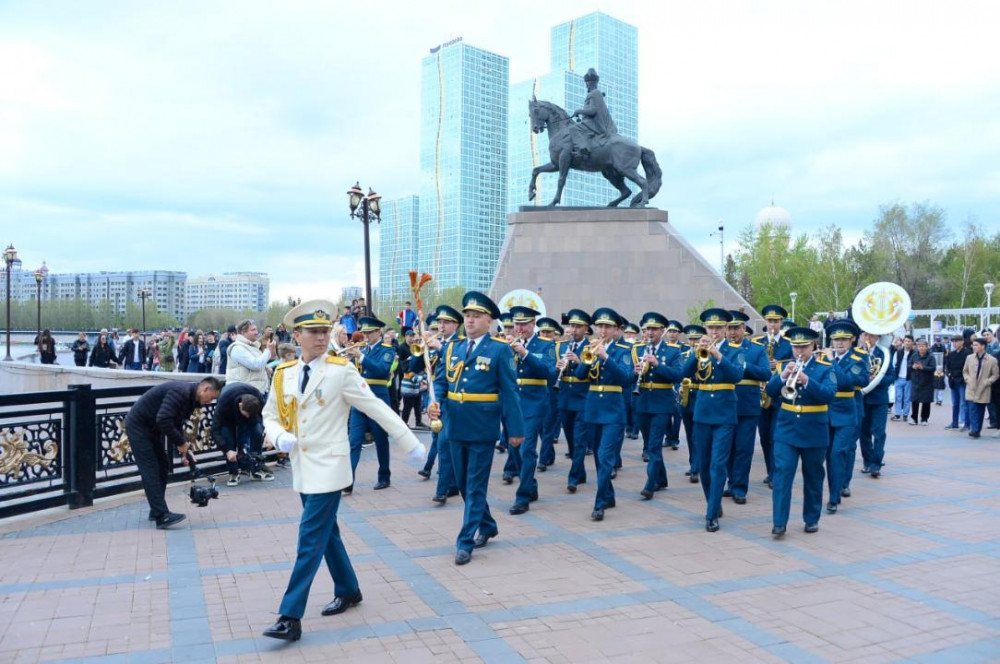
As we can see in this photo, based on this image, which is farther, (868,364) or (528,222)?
(528,222)

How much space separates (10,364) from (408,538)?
21.7 m

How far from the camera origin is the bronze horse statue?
69.2 ft

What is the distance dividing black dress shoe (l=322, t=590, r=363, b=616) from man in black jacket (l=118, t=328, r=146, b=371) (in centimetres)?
2105

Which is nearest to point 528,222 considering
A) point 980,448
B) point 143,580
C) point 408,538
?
point 980,448

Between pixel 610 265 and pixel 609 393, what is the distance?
44.9ft

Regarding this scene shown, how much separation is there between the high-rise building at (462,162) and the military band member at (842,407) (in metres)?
63.0

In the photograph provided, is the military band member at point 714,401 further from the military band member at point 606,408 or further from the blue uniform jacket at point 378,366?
the blue uniform jacket at point 378,366

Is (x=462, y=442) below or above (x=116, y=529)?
above

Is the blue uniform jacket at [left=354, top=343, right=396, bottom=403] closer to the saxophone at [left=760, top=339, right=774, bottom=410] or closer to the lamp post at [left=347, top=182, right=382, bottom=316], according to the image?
the saxophone at [left=760, top=339, right=774, bottom=410]

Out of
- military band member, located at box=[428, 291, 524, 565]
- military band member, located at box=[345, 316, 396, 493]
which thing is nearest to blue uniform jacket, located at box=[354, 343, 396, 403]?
military band member, located at box=[345, 316, 396, 493]

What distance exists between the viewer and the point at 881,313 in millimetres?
10250

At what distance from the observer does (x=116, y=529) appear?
7.35m

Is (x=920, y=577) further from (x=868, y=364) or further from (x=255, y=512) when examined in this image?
(x=255, y=512)

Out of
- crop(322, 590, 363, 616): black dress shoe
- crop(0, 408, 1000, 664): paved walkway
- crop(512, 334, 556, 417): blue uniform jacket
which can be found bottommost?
crop(0, 408, 1000, 664): paved walkway
